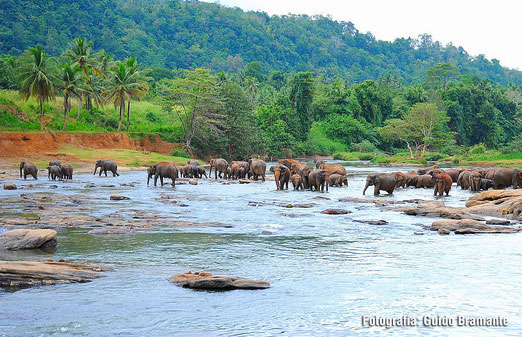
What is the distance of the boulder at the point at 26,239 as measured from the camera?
11.7 meters

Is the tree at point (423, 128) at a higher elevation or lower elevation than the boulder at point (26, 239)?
higher

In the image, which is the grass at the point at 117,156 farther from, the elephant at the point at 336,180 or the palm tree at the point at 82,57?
the elephant at the point at 336,180

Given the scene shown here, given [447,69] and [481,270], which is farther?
[447,69]

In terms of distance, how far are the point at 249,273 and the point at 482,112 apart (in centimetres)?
9841

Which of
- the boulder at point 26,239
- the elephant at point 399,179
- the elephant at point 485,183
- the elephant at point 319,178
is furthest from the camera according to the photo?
the elephant at point 399,179

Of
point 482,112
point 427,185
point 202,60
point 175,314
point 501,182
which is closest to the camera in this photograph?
point 175,314

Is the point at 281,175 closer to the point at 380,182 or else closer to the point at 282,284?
the point at 380,182

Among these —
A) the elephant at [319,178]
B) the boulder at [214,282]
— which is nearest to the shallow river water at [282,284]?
the boulder at [214,282]

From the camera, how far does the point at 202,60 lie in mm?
162625

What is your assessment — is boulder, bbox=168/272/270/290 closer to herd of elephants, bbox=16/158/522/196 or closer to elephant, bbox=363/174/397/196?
herd of elephants, bbox=16/158/522/196

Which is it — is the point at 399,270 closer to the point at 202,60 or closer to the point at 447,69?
the point at 447,69

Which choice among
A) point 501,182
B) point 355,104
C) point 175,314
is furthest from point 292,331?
point 355,104

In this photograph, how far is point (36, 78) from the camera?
172 ft

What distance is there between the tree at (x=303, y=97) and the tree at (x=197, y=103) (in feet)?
76.2
